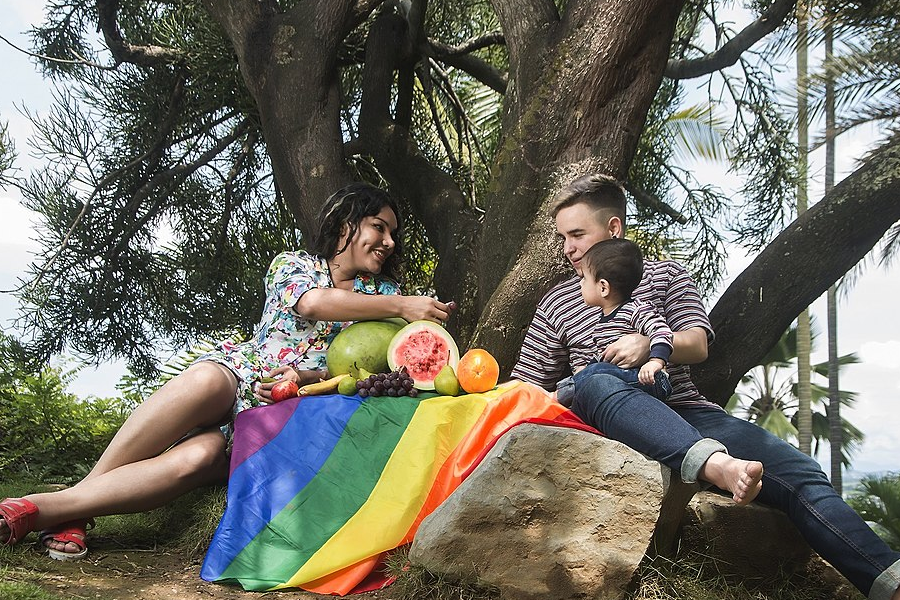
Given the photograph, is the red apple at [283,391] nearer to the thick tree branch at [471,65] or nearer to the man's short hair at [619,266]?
the man's short hair at [619,266]

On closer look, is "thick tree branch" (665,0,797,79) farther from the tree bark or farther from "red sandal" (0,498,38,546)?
"red sandal" (0,498,38,546)

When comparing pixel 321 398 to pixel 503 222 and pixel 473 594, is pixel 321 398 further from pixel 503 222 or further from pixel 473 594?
pixel 503 222

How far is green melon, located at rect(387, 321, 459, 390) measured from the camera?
3984 mm

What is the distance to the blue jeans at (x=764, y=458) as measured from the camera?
10.2ft

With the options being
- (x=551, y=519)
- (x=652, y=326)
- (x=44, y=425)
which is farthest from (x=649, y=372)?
(x=44, y=425)

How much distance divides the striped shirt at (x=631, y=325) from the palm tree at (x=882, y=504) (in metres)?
8.64

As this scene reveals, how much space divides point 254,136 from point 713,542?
18.9 feet

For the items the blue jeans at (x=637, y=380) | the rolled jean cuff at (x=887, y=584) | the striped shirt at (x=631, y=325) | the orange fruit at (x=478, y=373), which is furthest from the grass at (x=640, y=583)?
the striped shirt at (x=631, y=325)

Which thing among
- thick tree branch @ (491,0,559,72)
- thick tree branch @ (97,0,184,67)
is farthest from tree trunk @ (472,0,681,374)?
thick tree branch @ (97,0,184,67)

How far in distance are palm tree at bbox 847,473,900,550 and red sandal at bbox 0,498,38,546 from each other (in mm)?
10013

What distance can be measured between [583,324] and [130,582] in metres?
2.19

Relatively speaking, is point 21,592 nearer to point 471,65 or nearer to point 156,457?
point 156,457

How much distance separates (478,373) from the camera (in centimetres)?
374

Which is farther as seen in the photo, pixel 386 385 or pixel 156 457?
pixel 156 457
